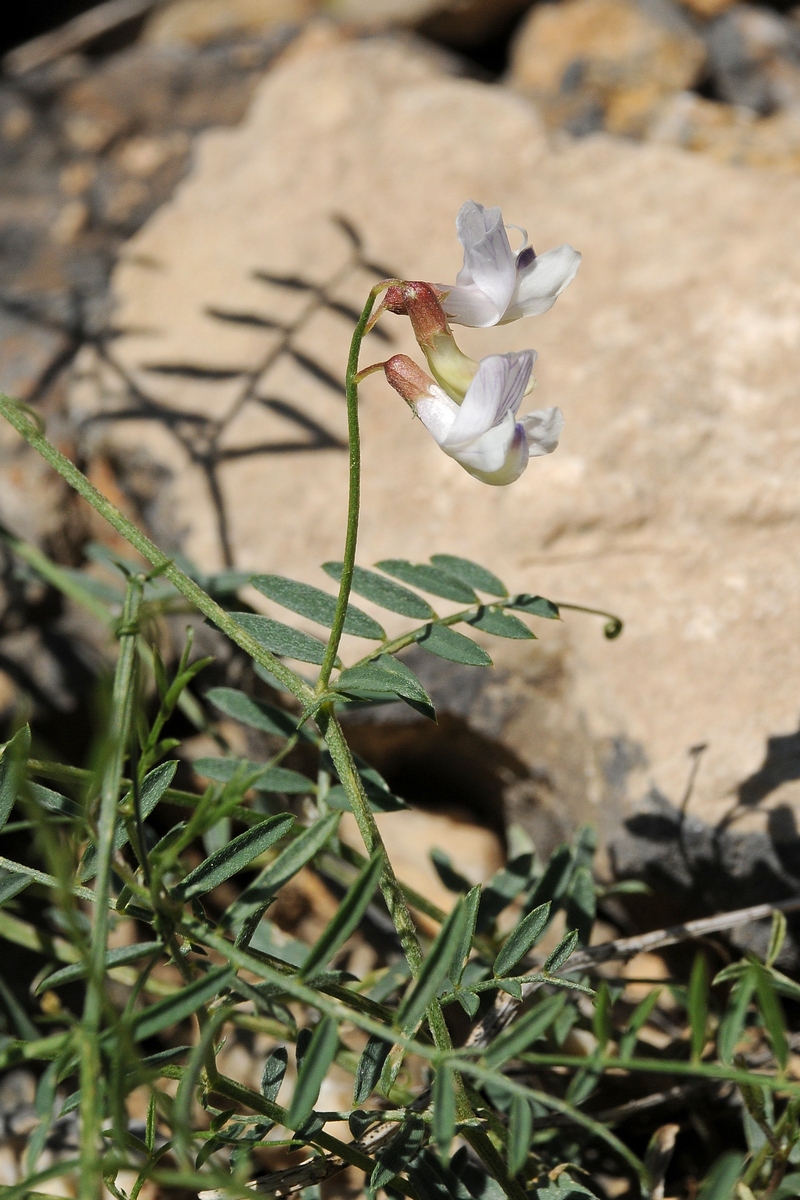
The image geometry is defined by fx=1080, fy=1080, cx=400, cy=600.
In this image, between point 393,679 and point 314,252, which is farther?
point 314,252

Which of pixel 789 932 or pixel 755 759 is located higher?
pixel 755 759

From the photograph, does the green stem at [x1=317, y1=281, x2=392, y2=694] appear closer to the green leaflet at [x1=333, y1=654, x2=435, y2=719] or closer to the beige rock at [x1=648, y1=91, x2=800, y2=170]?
the green leaflet at [x1=333, y1=654, x2=435, y2=719]

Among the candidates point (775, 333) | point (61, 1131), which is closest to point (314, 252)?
point (775, 333)

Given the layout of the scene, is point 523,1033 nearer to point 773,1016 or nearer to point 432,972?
point 432,972

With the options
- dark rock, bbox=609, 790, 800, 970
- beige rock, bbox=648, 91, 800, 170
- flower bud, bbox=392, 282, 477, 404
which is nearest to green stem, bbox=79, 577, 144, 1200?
flower bud, bbox=392, 282, 477, 404

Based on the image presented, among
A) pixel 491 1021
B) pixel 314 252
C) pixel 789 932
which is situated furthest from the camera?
pixel 314 252

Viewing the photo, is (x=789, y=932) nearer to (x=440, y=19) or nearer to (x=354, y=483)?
(x=354, y=483)

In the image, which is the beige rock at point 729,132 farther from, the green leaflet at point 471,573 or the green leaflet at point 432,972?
the green leaflet at point 432,972
